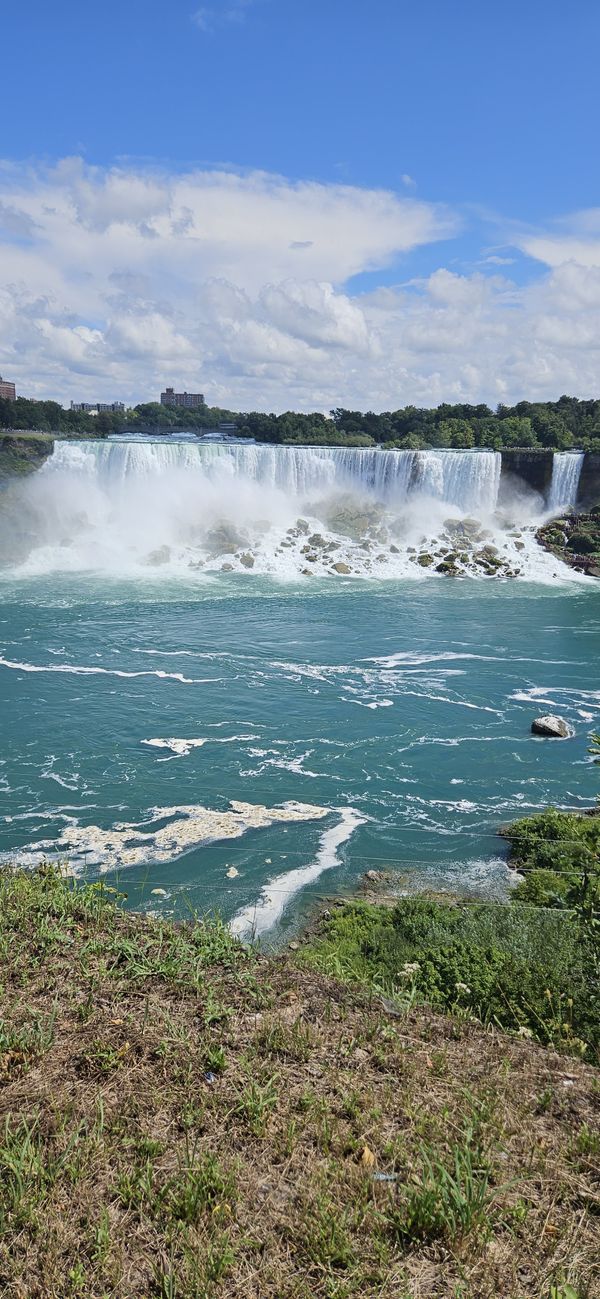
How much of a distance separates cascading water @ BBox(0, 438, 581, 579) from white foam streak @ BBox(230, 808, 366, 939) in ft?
72.1

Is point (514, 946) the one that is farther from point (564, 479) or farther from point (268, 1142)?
point (564, 479)

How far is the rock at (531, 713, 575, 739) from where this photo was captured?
15.2 metres

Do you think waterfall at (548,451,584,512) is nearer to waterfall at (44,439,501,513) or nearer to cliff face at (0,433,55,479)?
waterfall at (44,439,501,513)

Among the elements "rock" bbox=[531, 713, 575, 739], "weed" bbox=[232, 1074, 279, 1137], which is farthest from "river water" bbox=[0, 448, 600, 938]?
"weed" bbox=[232, 1074, 279, 1137]

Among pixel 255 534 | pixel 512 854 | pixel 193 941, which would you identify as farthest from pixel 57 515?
pixel 193 941

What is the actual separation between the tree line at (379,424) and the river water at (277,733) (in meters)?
26.6

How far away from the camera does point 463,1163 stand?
3135mm

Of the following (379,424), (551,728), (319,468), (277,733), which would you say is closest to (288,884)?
(277,733)

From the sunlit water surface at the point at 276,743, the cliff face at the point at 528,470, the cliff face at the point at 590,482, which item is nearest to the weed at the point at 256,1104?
the sunlit water surface at the point at 276,743

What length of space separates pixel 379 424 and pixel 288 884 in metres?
56.0

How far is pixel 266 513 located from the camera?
38.8 meters

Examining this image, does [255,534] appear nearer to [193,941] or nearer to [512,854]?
[512,854]

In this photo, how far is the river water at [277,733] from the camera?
10703 millimetres

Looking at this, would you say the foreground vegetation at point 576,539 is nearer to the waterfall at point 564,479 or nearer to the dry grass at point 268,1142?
the waterfall at point 564,479
